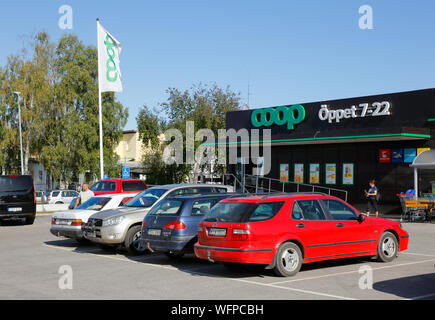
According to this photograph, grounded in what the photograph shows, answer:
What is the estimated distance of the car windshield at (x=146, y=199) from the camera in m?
14.3

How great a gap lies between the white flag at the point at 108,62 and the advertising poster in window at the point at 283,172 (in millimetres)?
10819

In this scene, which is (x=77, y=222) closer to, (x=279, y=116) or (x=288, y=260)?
(x=288, y=260)

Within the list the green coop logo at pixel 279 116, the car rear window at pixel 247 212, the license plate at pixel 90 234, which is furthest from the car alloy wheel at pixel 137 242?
the green coop logo at pixel 279 116

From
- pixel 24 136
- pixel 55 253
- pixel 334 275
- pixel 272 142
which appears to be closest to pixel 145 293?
pixel 334 275

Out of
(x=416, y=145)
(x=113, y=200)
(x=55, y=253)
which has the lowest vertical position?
(x=55, y=253)

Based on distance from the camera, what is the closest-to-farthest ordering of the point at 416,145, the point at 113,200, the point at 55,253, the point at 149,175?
1. the point at 55,253
2. the point at 113,200
3. the point at 416,145
4. the point at 149,175

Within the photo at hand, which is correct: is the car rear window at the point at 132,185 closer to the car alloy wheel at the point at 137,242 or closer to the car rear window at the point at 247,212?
the car alloy wheel at the point at 137,242

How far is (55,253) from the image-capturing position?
14375mm

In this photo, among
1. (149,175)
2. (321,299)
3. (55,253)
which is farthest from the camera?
(149,175)

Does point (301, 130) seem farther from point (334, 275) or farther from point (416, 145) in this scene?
point (334, 275)

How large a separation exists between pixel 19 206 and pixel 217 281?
16426 millimetres

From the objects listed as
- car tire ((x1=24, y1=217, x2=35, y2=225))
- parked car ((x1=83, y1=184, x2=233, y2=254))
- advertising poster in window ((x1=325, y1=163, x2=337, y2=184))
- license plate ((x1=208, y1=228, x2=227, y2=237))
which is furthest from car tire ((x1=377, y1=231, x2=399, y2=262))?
advertising poster in window ((x1=325, y1=163, x2=337, y2=184))

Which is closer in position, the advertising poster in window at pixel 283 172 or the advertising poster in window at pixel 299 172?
the advertising poster in window at pixel 299 172

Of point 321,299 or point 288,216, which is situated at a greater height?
point 288,216
